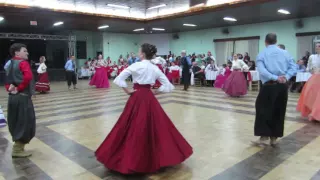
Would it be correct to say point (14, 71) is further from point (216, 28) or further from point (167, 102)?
point (216, 28)

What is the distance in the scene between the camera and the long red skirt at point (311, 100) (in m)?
4.80

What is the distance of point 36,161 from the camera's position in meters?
3.16

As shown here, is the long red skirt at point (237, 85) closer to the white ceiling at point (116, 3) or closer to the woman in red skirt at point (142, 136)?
the white ceiling at point (116, 3)

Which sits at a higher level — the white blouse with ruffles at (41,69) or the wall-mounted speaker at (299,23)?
the wall-mounted speaker at (299,23)

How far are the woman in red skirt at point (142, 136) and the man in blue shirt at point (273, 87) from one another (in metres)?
1.32

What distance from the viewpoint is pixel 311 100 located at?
4.98 m

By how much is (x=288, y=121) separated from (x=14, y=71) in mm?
4302

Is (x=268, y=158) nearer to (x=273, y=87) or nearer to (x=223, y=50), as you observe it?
(x=273, y=87)

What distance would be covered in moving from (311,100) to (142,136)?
144 inches

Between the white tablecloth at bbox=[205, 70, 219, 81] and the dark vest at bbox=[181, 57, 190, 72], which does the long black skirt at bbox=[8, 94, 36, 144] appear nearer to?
the dark vest at bbox=[181, 57, 190, 72]

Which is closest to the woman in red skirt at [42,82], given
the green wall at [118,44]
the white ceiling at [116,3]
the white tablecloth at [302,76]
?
the white ceiling at [116,3]

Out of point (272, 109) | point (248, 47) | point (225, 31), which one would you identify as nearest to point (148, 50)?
point (272, 109)

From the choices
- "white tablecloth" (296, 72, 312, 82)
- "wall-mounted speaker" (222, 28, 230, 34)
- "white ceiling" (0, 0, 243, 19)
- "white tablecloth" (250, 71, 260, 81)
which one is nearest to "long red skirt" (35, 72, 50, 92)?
"white ceiling" (0, 0, 243, 19)

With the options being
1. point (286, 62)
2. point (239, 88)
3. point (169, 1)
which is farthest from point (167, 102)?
point (169, 1)
